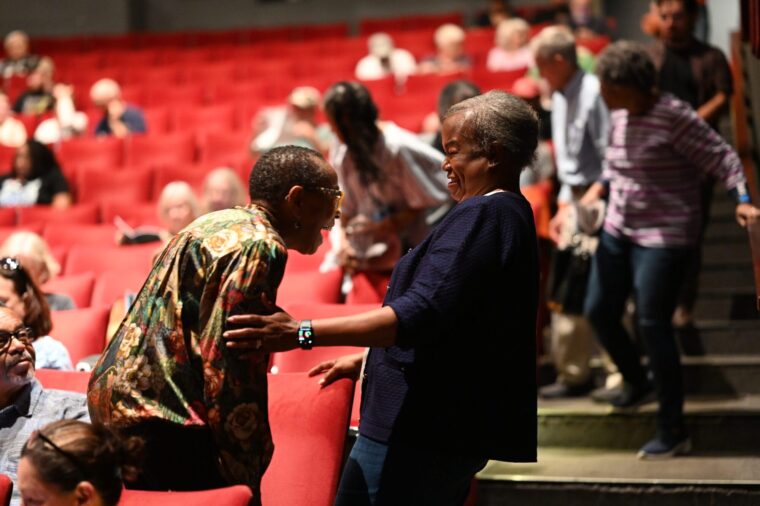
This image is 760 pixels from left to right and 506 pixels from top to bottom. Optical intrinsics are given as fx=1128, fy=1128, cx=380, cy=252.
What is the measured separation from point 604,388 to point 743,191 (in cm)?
86

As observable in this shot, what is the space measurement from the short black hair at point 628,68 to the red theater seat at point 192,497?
186cm

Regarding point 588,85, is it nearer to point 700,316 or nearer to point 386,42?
point 700,316

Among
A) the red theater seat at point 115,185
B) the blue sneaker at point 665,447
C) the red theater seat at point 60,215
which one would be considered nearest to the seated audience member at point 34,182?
the red theater seat at point 115,185

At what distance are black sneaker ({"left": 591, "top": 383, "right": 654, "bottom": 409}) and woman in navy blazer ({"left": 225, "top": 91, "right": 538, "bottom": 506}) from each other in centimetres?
159

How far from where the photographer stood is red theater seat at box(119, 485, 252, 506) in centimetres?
175

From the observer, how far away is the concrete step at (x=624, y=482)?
9.53 feet

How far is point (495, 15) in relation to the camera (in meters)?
8.61

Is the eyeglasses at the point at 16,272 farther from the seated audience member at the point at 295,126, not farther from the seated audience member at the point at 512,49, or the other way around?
the seated audience member at the point at 512,49

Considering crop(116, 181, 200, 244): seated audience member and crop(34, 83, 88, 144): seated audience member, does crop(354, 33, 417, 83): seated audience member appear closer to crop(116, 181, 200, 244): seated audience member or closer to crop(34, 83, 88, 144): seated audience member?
crop(34, 83, 88, 144): seated audience member

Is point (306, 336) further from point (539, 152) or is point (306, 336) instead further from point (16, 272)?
point (539, 152)

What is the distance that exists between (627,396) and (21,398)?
1.83 m

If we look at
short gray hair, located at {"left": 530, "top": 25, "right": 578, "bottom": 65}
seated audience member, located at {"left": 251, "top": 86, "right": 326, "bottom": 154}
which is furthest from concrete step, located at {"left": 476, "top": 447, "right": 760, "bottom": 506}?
seated audience member, located at {"left": 251, "top": 86, "right": 326, "bottom": 154}

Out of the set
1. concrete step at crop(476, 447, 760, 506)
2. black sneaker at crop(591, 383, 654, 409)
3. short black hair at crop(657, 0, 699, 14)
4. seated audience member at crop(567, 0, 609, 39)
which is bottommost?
concrete step at crop(476, 447, 760, 506)

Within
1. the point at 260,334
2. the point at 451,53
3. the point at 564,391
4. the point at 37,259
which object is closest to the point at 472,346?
the point at 260,334
